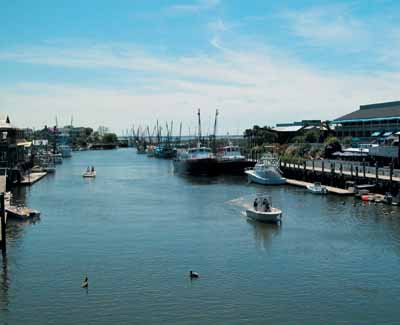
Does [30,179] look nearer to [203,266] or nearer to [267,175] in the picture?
[267,175]

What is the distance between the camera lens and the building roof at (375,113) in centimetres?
12097

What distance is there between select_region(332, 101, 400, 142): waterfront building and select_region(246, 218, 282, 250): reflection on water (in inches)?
2503

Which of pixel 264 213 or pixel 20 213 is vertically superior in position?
pixel 264 213

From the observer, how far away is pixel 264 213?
56219mm

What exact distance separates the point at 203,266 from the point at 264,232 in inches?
526

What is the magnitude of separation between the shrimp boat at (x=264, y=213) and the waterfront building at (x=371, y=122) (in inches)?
2369

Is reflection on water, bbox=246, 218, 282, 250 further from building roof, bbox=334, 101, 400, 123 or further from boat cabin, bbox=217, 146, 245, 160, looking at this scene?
building roof, bbox=334, 101, 400, 123

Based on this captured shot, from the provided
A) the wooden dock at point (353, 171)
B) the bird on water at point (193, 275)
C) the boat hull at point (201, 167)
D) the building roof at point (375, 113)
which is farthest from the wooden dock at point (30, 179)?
the building roof at point (375, 113)

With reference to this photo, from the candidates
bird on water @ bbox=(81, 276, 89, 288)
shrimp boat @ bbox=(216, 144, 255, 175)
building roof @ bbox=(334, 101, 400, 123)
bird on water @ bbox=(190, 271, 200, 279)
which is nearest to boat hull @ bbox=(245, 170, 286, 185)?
shrimp boat @ bbox=(216, 144, 255, 175)

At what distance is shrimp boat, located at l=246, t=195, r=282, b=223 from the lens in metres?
56.1

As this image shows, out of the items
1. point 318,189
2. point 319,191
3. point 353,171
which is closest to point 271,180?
point 353,171

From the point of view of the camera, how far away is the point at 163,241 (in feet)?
158

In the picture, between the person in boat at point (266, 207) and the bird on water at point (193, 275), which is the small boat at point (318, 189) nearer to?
the person in boat at point (266, 207)

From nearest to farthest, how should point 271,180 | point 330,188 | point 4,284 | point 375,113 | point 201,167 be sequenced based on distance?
point 4,284, point 330,188, point 271,180, point 201,167, point 375,113
